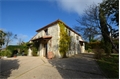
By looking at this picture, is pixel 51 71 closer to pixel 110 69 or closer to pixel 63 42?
pixel 110 69

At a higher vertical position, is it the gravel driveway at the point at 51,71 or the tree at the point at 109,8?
the tree at the point at 109,8

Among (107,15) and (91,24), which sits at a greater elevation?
(107,15)

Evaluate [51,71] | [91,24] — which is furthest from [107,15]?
[51,71]

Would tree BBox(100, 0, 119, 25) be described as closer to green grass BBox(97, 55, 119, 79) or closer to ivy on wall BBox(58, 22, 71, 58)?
green grass BBox(97, 55, 119, 79)

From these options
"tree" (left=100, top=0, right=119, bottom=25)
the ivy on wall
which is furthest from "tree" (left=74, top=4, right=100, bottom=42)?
the ivy on wall

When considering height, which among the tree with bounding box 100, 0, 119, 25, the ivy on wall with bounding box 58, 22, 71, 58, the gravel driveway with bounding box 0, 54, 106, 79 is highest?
the tree with bounding box 100, 0, 119, 25

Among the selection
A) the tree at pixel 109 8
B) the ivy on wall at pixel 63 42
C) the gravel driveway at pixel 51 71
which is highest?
the tree at pixel 109 8

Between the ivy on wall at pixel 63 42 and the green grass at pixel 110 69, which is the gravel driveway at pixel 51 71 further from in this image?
the ivy on wall at pixel 63 42

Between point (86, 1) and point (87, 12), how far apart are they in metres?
2.14

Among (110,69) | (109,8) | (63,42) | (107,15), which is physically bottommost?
(110,69)

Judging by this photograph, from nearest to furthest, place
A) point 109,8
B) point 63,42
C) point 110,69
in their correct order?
point 110,69
point 109,8
point 63,42

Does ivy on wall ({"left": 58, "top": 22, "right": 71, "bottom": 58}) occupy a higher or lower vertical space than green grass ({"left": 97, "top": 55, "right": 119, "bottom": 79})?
higher

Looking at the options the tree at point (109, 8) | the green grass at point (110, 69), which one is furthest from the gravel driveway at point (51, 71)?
the tree at point (109, 8)

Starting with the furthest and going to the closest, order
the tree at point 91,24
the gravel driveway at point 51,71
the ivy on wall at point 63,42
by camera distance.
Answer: the ivy on wall at point 63,42 < the tree at point 91,24 < the gravel driveway at point 51,71
